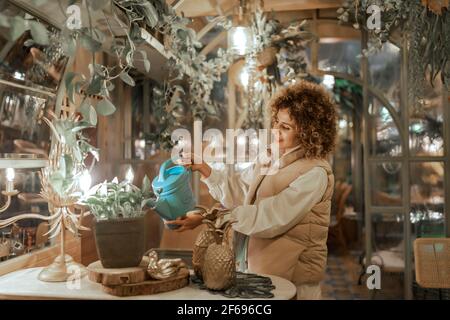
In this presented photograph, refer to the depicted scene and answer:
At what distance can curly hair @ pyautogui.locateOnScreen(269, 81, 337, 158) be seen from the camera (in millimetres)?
1597

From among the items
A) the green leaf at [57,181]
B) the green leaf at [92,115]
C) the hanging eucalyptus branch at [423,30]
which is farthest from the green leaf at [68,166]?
the hanging eucalyptus branch at [423,30]

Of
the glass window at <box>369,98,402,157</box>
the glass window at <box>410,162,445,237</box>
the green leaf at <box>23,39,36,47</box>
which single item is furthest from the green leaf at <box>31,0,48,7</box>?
the glass window at <box>410,162,445,237</box>

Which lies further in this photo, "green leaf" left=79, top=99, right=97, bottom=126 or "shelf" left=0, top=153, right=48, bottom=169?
"shelf" left=0, top=153, right=48, bottom=169

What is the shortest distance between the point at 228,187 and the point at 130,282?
758 mm

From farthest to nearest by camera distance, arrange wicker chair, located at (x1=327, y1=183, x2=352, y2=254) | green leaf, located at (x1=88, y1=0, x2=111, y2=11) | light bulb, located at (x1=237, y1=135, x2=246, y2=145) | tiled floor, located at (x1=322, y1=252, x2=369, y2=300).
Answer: wicker chair, located at (x1=327, y1=183, x2=352, y2=254), tiled floor, located at (x1=322, y1=252, x2=369, y2=300), light bulb, located at (x1=237, y1=135, x2=246, y2=145), green leaf, located at (x1=88, y1=0, x2=111, y2=11)

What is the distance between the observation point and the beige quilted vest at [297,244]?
154cm

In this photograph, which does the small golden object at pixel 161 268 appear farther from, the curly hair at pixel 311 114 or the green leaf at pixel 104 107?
the curly hair at pixel 311 114

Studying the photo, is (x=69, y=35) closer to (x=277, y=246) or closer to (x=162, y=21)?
(x=162, y=21)

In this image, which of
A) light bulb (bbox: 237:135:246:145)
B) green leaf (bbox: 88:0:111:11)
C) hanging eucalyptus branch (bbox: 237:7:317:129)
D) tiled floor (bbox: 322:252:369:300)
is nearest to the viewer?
green leaf (bbox: 88:0:111:11)

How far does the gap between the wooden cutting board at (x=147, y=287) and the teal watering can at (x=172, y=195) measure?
232mm

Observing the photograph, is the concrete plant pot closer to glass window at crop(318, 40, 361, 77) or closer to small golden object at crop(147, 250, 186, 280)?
small golden object at crop(147, 250, 186, 280)

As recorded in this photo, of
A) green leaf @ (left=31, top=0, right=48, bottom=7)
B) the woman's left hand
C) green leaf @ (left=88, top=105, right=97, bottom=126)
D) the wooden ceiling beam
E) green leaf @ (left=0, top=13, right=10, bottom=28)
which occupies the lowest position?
the woman's left hand

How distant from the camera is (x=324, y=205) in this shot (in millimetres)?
1555
